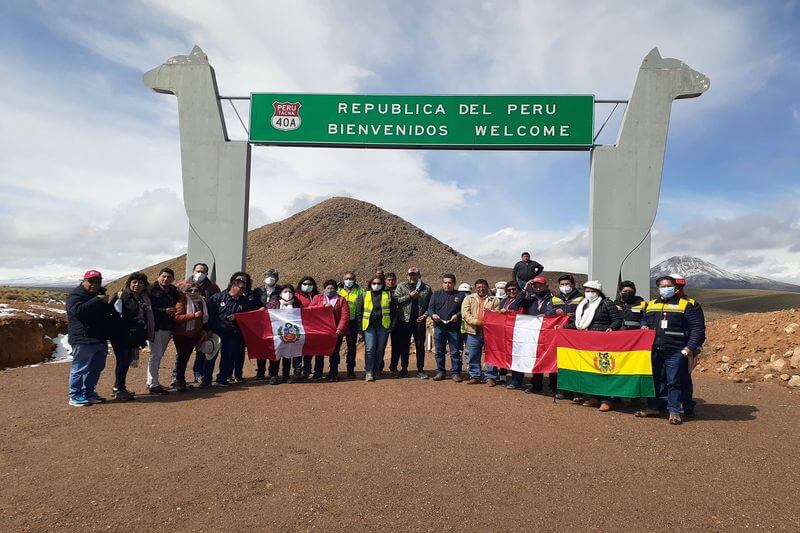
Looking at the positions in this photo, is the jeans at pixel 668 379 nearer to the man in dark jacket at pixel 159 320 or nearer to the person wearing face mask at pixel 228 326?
the person wearing face mask at pixel 228 326

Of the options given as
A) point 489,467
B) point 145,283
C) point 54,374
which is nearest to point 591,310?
point 489,467

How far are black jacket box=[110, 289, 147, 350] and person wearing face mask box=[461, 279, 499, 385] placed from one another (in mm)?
4858

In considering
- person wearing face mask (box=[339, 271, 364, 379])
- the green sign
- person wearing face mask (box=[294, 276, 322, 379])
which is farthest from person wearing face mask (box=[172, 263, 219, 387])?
the green sign

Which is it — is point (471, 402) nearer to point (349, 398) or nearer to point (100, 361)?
point (349, 398)

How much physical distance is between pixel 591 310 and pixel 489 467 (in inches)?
140

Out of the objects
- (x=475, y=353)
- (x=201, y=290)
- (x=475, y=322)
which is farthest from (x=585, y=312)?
(x=201, y=290)

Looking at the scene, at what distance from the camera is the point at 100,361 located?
6504mm

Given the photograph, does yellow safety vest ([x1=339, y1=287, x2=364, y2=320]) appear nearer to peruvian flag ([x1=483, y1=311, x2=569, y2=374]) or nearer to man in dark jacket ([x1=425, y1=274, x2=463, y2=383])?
man in dark jacket ([x1=425, y1=274, x2=463, y2=383])

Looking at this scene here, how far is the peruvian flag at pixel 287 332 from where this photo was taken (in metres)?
8.12

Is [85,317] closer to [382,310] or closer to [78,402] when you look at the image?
[78,402]

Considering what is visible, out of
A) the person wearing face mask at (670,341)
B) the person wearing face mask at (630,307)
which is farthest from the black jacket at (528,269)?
the person wearing face mask at (670,341)

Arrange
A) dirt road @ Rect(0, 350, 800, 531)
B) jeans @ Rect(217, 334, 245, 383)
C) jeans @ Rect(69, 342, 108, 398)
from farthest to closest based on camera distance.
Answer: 1. jeans @ Rect(217, 334, 245, 383)
2. jeans @ Rect(69, 342, 108, 398)
3. dirt road @ Rect(0, 350, 800, 531)

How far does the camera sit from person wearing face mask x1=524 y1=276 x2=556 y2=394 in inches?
308

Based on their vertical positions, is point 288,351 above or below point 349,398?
above
